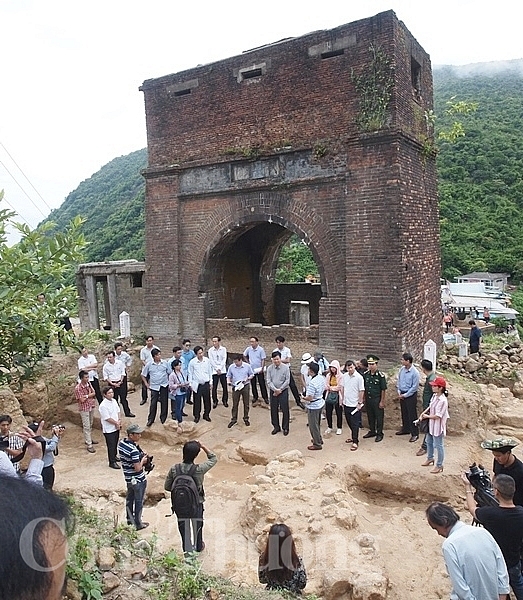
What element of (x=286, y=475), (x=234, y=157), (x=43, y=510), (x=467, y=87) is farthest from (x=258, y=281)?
(x=467, y=87)

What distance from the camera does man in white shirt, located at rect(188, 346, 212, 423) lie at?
10320mm

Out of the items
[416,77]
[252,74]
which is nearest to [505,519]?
[416,77]

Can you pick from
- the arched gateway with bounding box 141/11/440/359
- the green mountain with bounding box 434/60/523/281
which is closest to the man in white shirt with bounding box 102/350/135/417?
the arched gateway with bounding box 141/11/440/359

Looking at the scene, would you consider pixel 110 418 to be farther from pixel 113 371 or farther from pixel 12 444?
pixel 113 371

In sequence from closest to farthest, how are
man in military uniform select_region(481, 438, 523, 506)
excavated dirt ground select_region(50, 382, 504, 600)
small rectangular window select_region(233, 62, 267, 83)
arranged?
1. man in military uniform select_region(481, 438, 523, 506)
2. excavated dirt ground select_region(50, 382, 504, 600)
3. small rectangular window select_region(233, 62, 267, 83)

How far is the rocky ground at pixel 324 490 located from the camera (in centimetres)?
585

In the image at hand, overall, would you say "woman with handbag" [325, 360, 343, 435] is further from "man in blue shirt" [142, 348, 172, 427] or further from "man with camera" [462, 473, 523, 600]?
"man with camera" [462, 473, 523, 600]

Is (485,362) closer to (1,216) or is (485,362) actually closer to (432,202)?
(432,202)

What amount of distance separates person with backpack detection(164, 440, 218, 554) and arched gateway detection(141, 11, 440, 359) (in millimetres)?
5990

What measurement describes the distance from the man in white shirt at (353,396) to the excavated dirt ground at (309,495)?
0.39 metres

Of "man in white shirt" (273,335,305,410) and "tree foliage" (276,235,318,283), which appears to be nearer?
"man in white shirt" (273,335,305,410)

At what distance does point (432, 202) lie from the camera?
1232 centimetres

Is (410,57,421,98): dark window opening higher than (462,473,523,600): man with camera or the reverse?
higher

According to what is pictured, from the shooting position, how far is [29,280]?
4.34 meters
